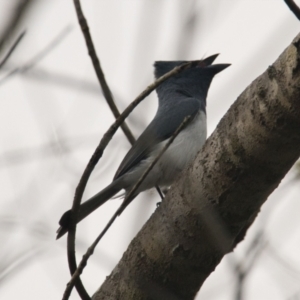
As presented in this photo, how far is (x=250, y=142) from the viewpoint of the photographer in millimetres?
2121

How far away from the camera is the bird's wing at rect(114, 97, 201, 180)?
4.43 meters

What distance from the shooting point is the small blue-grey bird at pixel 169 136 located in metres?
4.33

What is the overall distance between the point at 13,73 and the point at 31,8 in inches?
37.9

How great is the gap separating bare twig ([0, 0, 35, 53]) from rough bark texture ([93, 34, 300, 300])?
911 millimetres

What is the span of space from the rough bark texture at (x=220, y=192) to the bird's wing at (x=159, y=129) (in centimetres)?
153

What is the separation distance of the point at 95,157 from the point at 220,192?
562 millimetres

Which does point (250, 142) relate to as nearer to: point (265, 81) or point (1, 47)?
point (265, 81)

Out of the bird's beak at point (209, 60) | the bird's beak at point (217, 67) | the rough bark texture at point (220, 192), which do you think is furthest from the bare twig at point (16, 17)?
the bird's beak at point (217, 67)

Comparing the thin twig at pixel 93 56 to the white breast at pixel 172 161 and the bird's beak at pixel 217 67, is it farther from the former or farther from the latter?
the bird's beak at pixel 217 67

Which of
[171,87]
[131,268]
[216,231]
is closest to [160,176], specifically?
[171,87]

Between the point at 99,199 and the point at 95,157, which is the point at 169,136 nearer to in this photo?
the point at 99,199

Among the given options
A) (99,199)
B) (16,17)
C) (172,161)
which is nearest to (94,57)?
(16,17)

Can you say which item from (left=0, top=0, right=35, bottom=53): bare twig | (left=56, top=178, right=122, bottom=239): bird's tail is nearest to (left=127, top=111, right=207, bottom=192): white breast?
(left=56, top=178, right=122, bottom=239): bird's tail

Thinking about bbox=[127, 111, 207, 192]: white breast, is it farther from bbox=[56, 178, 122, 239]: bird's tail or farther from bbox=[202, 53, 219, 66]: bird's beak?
bbox=[202, 53, 219, 66]: bird's beak
